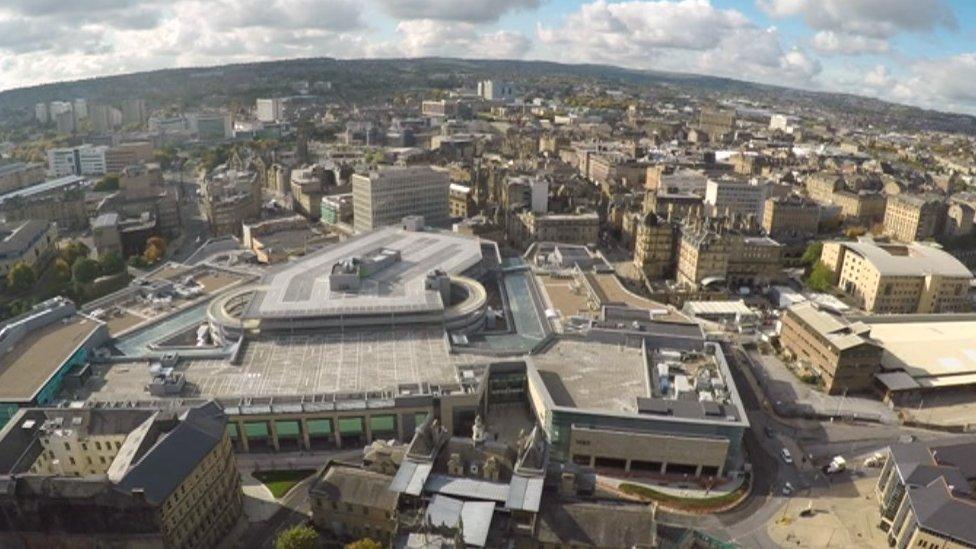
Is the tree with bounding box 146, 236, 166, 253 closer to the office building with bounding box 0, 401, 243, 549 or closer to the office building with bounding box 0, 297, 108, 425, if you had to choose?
the office building with bounding box 0, 297, 108, 425

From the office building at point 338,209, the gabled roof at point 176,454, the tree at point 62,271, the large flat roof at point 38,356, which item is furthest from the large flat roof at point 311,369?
the office building at point 338,209

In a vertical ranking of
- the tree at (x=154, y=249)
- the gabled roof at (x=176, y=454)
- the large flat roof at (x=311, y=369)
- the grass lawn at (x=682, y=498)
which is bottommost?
the grass lawn at (x=682, y=498)

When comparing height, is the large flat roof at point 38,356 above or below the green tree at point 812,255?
below

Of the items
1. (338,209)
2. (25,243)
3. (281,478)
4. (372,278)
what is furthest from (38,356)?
(338,209)

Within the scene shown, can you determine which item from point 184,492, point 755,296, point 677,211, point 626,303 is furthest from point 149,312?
point 677,211

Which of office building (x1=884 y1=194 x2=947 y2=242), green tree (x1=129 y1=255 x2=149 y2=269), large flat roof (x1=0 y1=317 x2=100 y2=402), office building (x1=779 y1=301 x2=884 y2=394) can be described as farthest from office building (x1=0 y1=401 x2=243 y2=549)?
office building (x1=884 y1=194 x2=947 y2=242)

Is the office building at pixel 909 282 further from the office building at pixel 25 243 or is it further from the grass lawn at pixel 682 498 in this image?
the office building at pixel 25 243

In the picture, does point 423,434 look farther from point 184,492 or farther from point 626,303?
point 626,303
